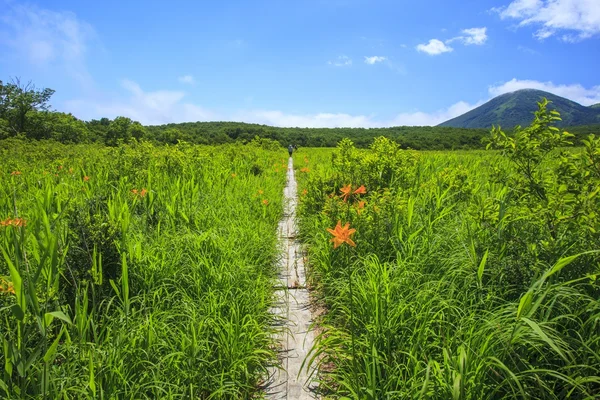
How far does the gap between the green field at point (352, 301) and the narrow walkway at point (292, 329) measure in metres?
0.09

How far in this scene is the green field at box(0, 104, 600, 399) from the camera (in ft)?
4.74

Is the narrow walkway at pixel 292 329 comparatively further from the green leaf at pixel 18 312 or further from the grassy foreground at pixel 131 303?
the green leaf at pixel 18 312

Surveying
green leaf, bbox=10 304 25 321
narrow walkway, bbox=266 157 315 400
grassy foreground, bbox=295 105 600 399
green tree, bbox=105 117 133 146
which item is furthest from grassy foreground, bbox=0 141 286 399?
green tree, bbox=105 117 133 146

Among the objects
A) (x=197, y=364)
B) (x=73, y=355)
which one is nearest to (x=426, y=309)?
(x=197, y=364)

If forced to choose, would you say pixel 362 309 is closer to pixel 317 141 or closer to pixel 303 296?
pixel 303 296

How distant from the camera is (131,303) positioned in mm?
2191

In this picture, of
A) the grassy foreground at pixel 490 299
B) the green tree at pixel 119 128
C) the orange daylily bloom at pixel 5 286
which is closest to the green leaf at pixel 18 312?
the orange daylily bloom at pixel 5 286

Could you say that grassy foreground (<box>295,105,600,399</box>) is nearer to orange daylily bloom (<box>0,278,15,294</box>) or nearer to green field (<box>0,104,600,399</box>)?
green field (<box>0,104,600,399</box>)

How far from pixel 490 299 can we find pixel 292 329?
131 centimetres

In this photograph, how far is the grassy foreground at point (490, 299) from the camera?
4.76 ft

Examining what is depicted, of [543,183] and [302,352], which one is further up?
[543,183]

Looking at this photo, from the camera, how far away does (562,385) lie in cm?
153

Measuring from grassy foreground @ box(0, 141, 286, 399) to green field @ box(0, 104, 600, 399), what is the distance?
13mm

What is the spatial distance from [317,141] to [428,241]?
53868 millimetres
